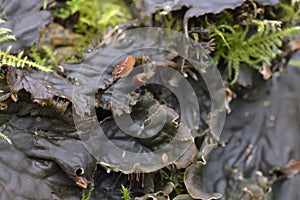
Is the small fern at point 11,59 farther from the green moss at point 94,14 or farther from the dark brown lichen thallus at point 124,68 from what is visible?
the green moss at point 94,14

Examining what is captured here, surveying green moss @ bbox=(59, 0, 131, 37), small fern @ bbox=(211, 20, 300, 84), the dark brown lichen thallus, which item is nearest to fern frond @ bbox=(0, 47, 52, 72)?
the dark brown lichen thallus

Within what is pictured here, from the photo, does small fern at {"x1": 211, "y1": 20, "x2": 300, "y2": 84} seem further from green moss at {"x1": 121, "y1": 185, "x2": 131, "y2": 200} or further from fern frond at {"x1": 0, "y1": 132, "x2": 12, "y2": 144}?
fern frond at {"x1": 0, "y1": 132, "x2": 12, "y2": 144}

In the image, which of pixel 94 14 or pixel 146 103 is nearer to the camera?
pixel 146 103

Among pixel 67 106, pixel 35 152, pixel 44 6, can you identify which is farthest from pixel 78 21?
pixel 35 152

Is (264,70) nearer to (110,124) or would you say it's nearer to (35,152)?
(110,124)

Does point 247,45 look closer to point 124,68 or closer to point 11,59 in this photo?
point 124,68

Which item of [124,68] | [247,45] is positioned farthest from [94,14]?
[247,45]

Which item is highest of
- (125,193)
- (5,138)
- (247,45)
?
(247,45)

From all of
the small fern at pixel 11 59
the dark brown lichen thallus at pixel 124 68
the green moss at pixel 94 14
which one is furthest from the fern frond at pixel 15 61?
the green moss at pixel 94 14
